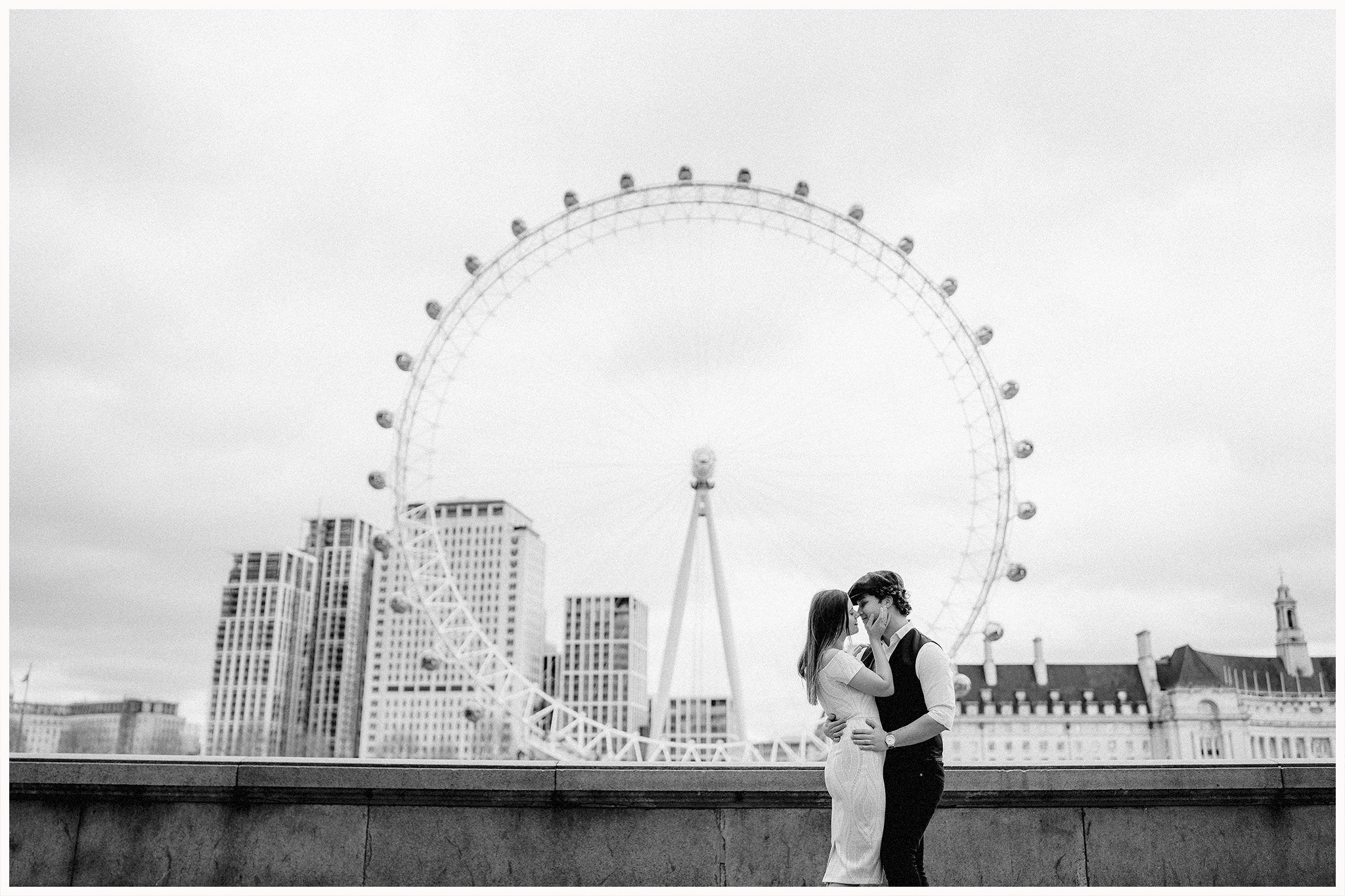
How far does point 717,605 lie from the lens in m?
22.1

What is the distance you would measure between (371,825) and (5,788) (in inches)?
77.0

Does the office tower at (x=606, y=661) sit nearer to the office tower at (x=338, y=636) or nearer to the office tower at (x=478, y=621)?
the office tower at (x=478, y=621)

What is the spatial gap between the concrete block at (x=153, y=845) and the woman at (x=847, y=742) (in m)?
3.67

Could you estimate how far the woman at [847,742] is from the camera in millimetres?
4617

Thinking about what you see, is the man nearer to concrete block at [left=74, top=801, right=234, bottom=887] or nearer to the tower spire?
concrete block at [left=74, top=801, right=234, bottom=887]

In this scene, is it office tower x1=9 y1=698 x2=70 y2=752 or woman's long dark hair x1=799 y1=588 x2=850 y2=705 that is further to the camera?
office tower x1=9 y1=698 x2=70 y2=752

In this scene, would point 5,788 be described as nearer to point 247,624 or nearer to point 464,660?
point 464,660

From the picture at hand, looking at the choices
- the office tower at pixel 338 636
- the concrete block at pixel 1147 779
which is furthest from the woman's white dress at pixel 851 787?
the office tower at pixel 338 636

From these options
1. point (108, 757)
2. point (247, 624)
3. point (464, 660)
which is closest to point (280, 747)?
point (247, 624)

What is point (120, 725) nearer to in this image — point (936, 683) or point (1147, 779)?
point (1147, 779)

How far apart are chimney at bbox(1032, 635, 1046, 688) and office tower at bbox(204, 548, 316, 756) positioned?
101026 mm

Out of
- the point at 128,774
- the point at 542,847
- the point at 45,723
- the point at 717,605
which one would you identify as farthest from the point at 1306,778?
the point at 45,723

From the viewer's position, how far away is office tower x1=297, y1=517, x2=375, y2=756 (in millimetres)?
150375

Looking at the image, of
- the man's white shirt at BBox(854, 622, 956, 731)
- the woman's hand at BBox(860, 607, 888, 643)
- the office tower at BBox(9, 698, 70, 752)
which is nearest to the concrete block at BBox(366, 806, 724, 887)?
the woman's hand at BBox(860, 607, 888, 643)
